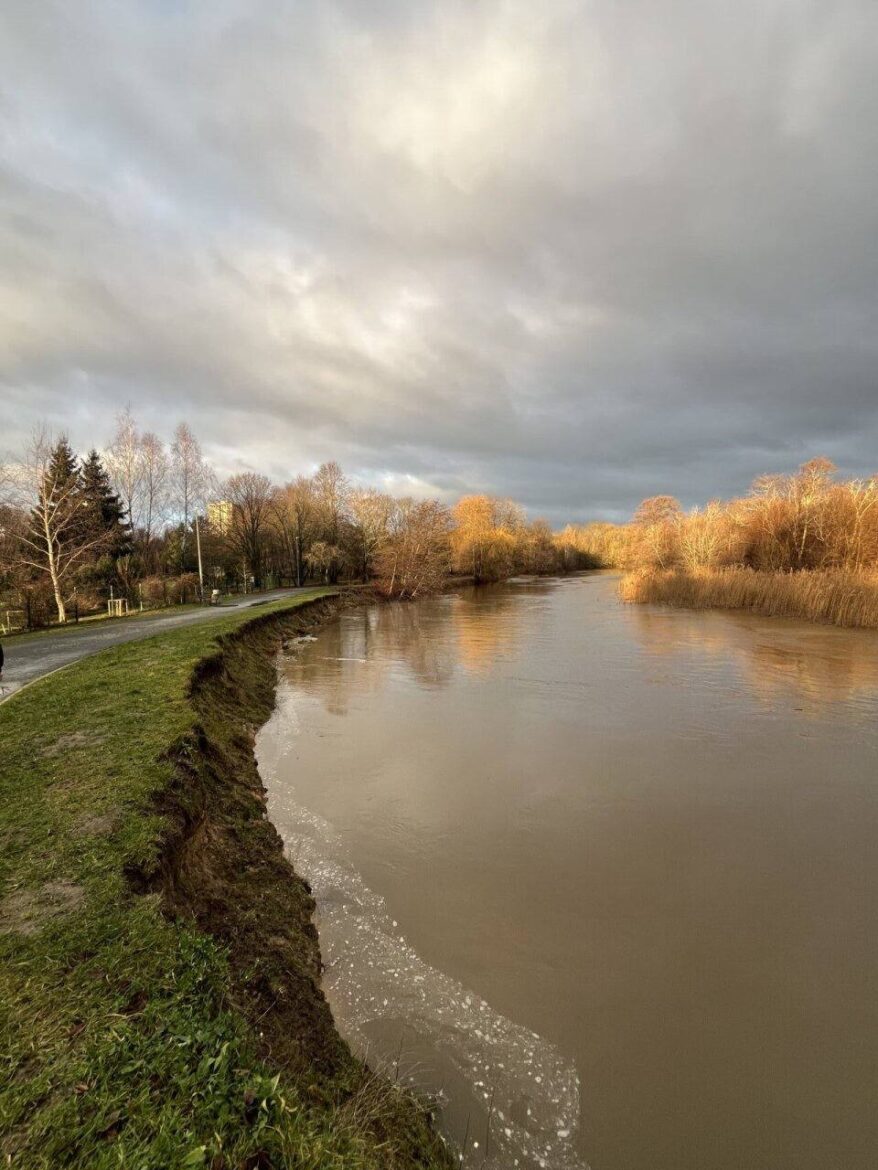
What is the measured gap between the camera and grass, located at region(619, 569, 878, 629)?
22188mm

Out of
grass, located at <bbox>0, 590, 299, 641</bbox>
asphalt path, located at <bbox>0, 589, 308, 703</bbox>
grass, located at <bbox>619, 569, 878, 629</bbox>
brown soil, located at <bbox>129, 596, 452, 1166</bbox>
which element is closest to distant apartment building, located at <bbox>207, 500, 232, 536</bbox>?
grass, located at <bbox>0, 590, 299, 641</bbox>

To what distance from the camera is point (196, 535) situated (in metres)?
37.1

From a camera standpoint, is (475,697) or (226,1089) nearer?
(226,1089)

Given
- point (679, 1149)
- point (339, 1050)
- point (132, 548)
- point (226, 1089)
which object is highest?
point (132, 548)

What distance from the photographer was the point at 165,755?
235 inches

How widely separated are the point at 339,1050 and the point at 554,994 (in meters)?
1.68

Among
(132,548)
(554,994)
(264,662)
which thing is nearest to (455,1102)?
(554,994)

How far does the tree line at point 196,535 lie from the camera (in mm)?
22672

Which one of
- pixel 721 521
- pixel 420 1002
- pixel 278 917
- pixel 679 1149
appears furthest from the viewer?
pixel 721 521

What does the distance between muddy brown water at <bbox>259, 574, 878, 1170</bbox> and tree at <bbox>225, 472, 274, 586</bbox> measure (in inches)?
1477

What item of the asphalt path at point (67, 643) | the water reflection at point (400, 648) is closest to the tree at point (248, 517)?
the water reflection at point (400, 648)

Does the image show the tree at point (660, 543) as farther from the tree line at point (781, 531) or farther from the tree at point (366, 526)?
the tree at point (366, 526)

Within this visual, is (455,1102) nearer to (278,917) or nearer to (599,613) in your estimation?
(278,917)

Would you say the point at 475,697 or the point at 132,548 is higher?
the point at 132,548
